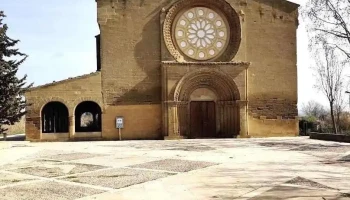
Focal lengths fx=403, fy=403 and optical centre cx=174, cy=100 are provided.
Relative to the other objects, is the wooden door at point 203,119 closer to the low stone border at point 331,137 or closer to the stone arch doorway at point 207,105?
the stone arch doorway at point 207,105

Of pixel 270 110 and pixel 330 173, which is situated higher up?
pixel 270 110

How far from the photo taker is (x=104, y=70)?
959 inches

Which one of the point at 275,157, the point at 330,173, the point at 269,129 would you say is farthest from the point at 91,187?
the point at 269,129

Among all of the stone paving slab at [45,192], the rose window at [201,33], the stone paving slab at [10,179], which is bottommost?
the stone paving slab at [45,192]

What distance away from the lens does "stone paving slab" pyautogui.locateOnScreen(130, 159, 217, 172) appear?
35.1 feet

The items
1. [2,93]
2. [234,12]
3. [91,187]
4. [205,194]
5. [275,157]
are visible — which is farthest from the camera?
[234,12]

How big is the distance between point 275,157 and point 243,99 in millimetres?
11725

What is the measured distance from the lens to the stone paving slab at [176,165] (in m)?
10.7

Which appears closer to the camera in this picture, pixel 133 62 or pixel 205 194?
pixel 205 194

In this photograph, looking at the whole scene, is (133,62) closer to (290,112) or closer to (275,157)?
(290,112)

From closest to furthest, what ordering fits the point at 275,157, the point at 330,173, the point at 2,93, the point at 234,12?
the point at 330,173
the point at 275,157
the point at 2,93
the point at 234,12

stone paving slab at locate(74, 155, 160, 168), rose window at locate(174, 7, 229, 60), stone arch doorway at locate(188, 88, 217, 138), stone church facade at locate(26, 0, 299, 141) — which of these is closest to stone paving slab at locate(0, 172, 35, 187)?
stone paving slab at locate(74, 155, 160, 168)

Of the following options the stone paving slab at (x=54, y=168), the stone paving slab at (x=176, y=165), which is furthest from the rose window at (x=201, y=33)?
the stone paving slab at (x=54, y=168)

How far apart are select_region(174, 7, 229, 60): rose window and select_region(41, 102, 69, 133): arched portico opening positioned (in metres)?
8.57
